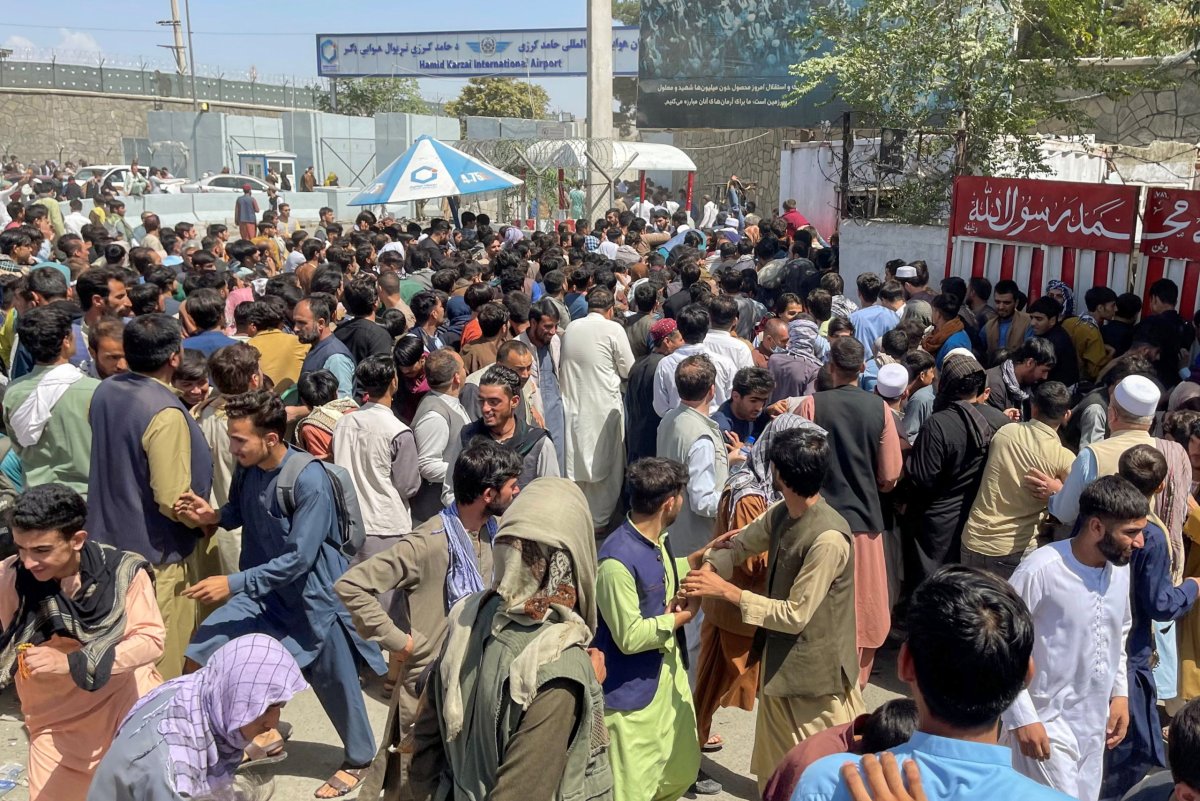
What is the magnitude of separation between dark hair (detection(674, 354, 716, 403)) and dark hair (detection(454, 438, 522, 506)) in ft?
4.96

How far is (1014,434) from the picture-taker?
14.9ft

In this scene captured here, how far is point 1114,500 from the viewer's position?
3.20 metres

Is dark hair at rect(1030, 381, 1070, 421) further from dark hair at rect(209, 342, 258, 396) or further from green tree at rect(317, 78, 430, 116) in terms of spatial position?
green tree at rect(317, 78, 430, 116)

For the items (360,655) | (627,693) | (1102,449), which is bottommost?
(360,655)

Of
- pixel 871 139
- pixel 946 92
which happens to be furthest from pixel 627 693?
pixel 871 139

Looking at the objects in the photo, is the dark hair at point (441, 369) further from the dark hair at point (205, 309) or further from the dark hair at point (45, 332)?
the dark hair at point (205, 309)

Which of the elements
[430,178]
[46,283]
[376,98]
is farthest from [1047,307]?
[376,98]

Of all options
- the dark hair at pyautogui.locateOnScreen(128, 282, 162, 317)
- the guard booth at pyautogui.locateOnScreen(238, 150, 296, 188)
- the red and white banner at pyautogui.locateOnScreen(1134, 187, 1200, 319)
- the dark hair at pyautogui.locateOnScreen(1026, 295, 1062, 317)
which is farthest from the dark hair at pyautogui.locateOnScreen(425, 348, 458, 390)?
the guard booth at pyautogui.locateOnScreen(238, 150, 296, 188)

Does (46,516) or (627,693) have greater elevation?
(46,516)

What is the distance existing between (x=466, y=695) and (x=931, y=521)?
3193 millimetres

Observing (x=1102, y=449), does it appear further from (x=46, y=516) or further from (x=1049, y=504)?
(x=46, y=516)

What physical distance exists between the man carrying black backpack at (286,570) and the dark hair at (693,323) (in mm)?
2452

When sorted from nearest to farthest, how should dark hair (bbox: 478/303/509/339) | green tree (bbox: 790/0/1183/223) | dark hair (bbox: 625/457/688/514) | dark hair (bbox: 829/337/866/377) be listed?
dark hair (bbox: 625/457/688/514)
dark hair (bbox: 829/337/866/377)
dark hair (bbox: 478/303/509/339)
green tree (bbox: 790/0/1183/223)

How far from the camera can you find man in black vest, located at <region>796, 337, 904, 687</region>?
14.2 ft
